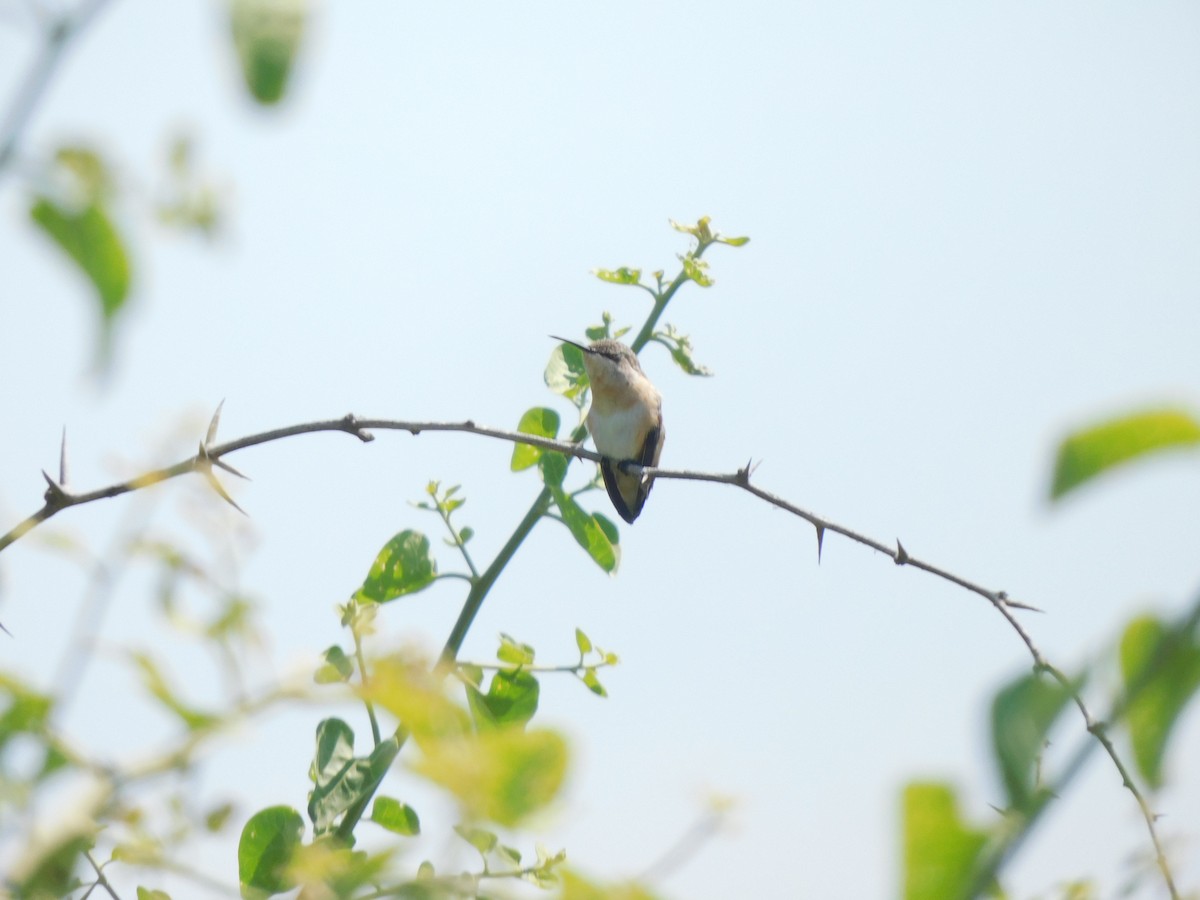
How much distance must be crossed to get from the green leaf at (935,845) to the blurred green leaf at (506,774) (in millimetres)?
276

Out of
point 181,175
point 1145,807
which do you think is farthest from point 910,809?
point 1145,807

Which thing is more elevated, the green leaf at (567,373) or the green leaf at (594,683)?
the green leaf at (567,373)

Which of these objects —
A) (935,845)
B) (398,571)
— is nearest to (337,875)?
(935,845)

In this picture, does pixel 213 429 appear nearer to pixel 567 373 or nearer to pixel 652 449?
pixel 567 373

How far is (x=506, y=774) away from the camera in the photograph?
939mm

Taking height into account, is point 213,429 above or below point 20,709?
above

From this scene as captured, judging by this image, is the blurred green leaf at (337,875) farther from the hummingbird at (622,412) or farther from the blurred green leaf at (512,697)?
the hummingbird at (622,412)

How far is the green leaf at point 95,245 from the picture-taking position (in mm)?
Result: 902

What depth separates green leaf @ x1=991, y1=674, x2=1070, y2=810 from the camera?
2.78 ft

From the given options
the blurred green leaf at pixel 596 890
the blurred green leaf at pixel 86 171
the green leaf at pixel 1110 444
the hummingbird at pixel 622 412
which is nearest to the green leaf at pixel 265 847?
the blurred green leaf at pixel 596 890

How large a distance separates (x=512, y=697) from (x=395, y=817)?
0.43m

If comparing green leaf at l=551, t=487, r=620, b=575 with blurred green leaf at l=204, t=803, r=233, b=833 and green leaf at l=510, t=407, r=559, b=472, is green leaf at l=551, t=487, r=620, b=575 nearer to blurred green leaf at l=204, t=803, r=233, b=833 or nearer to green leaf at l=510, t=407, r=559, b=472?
green leaf at l=510, t=407, r=559, b=472

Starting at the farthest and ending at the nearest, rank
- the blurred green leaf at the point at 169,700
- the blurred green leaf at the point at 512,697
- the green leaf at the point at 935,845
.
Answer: the blurred green leaf at the point at 512,697
the blurred green leaf at the point at 169,700
the green leaf at the point at 935,845

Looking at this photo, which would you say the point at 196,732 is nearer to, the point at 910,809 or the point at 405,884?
the point at 405,884
